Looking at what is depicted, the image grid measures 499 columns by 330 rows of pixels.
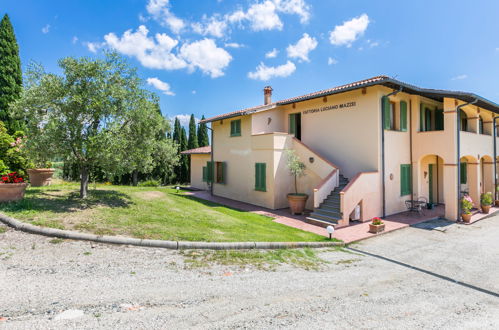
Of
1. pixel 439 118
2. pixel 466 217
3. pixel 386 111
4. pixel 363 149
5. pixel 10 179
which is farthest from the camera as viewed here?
pixel 439 118

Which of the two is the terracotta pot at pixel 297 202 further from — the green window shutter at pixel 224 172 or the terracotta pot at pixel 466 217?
the terracotta pot at pixel 466 217

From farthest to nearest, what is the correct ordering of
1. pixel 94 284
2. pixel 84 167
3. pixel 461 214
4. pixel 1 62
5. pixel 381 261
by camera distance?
pixel 1 62, pixel 461 214, pixel 84 167, pixel 381 261, pixel 94 284

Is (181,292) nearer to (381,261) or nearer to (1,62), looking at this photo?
(381,261)

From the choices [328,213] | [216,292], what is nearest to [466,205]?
[328,213]

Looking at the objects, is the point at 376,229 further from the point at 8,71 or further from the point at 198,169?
the point at 8,71

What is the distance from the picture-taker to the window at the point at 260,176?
13.3 metres

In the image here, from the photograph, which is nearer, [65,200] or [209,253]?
[209,253]

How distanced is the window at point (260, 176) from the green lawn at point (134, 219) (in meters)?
3.47

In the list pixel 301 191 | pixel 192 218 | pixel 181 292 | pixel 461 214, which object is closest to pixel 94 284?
pixel 181 292

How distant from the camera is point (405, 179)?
12312mm

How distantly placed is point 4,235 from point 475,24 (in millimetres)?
16124

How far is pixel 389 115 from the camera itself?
37.8ft

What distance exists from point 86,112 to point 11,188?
3020 mm

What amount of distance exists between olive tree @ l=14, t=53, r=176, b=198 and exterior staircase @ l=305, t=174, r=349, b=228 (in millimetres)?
7200
